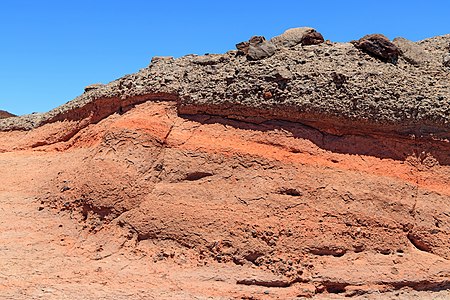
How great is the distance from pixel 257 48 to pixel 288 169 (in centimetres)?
255

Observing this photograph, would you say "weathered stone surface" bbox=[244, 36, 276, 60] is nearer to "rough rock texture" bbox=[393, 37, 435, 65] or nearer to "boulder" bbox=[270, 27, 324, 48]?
"boulder" bbox=[270, 27, 324, 48]

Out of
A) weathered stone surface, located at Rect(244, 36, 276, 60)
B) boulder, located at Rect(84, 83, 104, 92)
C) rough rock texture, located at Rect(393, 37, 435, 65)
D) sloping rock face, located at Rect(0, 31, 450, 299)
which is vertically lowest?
sloping rock face, located at Rect(0, 31, 450, 299)

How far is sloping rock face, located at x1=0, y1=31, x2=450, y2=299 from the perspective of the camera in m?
8.26

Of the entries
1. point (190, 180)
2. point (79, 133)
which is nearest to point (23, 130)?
point (79, 133)

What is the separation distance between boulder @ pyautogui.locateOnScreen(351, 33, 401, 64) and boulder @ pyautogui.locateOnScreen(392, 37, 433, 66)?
166mm

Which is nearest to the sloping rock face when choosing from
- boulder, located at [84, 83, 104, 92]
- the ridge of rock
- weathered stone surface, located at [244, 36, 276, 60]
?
the ridge of rock

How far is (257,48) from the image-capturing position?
10.2 meters

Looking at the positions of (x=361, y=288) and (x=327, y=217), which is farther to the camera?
(x=327, y=217)

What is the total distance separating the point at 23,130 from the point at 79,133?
2.46m

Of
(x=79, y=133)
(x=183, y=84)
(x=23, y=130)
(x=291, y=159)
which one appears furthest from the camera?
(x=23, y=130)

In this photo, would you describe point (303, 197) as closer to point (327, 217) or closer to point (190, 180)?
point (327, 217)

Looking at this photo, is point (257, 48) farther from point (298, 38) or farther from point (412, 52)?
point (412, 52)

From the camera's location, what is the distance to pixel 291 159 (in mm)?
9086

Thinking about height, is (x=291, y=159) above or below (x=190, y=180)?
above
